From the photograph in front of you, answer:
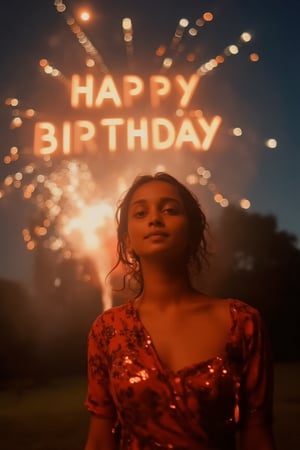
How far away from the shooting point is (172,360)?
1.40m

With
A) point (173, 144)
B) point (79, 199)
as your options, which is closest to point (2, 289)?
point (79, 199)

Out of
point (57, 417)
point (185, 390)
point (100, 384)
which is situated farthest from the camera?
point (57, 417)

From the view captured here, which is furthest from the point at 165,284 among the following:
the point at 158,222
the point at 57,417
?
the point at 57,417

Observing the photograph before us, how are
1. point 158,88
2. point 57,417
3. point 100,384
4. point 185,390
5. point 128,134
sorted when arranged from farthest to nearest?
point 57,417
point 158,88
point 128,134
point 100,384
point 185,390

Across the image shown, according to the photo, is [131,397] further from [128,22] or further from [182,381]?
[128,22]

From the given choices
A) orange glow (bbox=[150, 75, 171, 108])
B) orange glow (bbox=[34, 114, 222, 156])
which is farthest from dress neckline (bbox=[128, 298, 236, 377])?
orange glow (bbox=[150, 75, 171, 108])

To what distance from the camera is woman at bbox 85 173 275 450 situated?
4.32 ft

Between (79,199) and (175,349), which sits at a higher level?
(79,199)

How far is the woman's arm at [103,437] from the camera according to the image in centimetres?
149

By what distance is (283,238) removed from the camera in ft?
34.2

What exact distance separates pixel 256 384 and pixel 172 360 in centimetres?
25

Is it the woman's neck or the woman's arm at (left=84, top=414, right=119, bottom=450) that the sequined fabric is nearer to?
the woman's arm at (left=84, top=414, right=119, bottom=450)

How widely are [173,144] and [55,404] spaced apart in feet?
13.9

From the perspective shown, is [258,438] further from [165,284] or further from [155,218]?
[155,218]
